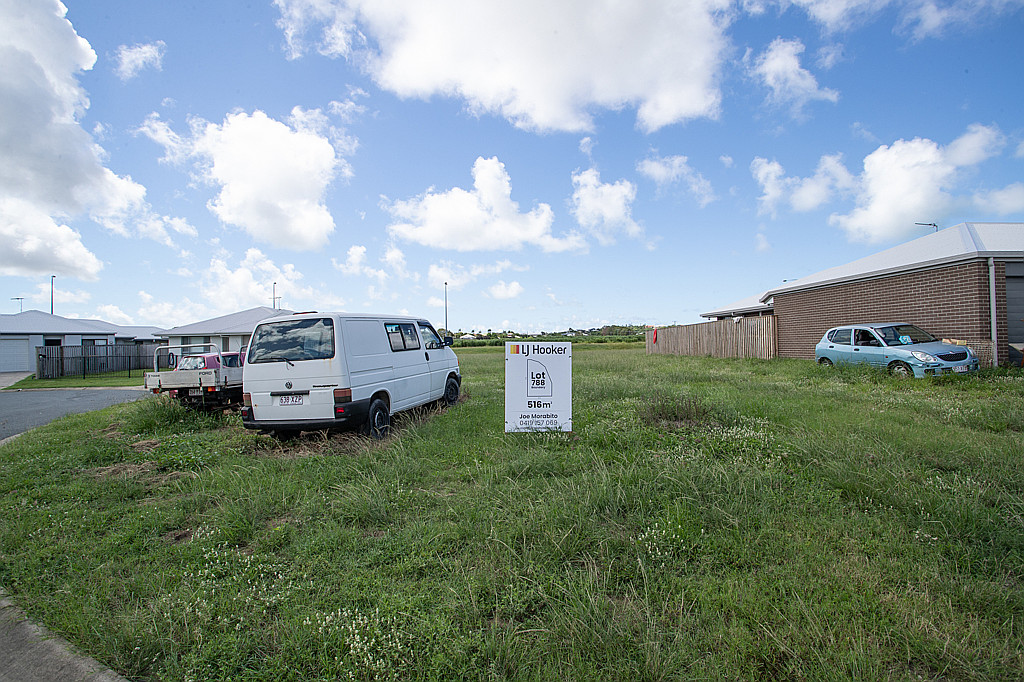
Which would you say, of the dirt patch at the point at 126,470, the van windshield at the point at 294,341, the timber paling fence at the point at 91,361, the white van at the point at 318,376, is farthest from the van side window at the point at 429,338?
the timber paling fence at the point at 91,361

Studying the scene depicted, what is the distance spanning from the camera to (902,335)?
13.1 meters

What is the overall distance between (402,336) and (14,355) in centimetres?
4246

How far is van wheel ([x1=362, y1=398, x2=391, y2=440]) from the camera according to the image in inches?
279

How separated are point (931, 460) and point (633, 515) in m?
3.38

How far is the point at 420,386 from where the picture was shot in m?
8.88

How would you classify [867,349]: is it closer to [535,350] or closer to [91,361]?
[535,350]

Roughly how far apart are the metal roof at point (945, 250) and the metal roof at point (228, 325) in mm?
31703

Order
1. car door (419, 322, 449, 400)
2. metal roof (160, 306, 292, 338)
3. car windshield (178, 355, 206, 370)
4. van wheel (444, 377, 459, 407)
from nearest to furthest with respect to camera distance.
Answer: car door (419, 322, 449, 400), van wheel (444, 377, 459, 407), car windshield (178, 355, 206, 370), metal roof (160, 306, 292, 338)

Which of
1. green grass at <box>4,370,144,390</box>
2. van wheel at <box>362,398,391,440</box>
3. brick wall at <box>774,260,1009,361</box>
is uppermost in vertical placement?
brick wall at <box>774,260,1009,361</box>

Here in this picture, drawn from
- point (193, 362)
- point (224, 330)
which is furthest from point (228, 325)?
point (193, 362)

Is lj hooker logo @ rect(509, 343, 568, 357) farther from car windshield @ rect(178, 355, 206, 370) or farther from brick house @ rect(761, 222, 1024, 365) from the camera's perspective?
brick house @ rect(761, 222, 1024, 365)

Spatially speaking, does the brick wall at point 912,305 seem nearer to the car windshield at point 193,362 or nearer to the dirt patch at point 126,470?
the dirt patch at point 126,470

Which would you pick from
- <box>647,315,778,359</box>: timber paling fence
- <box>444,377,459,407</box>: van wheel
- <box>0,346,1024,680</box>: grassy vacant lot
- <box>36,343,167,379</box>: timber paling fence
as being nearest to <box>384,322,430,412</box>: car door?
<box>444,377,459,407</box>: van wheel

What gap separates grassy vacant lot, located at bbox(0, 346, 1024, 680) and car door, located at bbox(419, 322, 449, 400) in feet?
10.1
